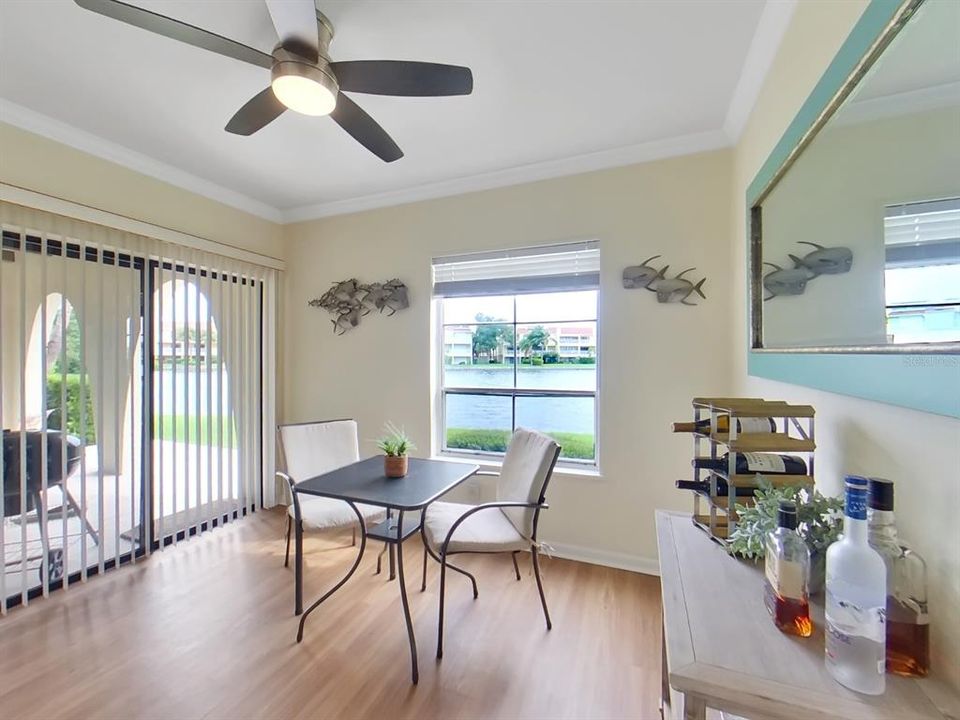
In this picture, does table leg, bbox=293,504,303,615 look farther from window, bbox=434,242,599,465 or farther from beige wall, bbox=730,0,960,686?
beige wall, bbox=730,0,960,686

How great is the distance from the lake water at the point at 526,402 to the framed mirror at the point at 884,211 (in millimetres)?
1598

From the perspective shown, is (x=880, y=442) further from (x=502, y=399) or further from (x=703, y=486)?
(x=502, y=399)

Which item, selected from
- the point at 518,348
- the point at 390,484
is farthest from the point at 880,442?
the point at 518,348

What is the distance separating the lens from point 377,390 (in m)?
3.31

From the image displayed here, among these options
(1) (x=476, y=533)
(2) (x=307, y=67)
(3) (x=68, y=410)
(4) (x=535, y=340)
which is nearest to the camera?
(2) (x=307, y=67)

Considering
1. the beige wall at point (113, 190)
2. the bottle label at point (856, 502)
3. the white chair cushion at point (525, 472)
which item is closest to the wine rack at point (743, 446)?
the bottle label at point (856, 502)

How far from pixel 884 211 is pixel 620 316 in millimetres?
1816

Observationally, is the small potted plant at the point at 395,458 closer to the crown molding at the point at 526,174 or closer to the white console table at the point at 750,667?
the white console table at the point at 750,667

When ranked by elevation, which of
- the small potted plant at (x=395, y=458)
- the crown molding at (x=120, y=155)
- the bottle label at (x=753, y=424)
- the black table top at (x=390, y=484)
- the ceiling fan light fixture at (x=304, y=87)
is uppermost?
the crown molding at (x=120, y=155)

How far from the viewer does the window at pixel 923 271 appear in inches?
23.5

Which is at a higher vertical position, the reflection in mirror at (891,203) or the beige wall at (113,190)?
the beige wall at (113,190)

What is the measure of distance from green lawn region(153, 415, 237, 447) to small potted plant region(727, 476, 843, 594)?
3.31 meters

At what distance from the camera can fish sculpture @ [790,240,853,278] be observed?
0.92 meters

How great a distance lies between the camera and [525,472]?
215cm
